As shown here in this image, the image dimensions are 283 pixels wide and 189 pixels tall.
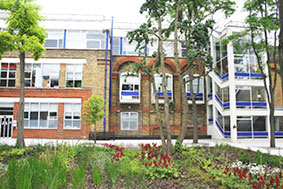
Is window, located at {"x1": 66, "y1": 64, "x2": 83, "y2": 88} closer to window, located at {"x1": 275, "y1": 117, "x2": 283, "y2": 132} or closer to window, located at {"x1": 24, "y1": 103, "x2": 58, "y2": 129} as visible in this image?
window, located at {"x1": 24, "y1": 103, "x2": 58, "y2": 129}

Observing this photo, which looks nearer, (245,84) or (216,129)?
(245,84)

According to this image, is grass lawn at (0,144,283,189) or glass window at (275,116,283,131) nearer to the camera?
grass lawn at (0,144,283,189)

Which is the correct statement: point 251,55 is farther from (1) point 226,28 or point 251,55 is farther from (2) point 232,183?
(2) point 232,183

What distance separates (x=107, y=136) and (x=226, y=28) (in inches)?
591

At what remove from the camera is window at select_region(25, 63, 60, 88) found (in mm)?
20719

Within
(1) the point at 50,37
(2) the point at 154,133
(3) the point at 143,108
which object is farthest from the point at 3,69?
(2) the point at 154,133

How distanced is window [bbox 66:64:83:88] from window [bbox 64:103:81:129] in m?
1.99

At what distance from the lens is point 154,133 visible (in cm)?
2228

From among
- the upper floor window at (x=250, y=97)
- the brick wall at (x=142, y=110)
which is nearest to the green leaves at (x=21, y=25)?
the brick wall at (x=142, y=110)

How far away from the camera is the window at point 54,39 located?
21.9 m

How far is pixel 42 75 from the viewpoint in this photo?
2084 centimetres

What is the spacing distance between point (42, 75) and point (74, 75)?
10.2ft

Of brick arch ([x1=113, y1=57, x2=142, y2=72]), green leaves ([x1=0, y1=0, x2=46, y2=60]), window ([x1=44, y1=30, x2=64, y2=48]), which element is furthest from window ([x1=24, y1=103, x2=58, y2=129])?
green leaves ([x1=0, y1=0, x2=46, y2=60])

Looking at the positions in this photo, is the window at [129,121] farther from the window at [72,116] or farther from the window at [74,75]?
the window at [74,75]
